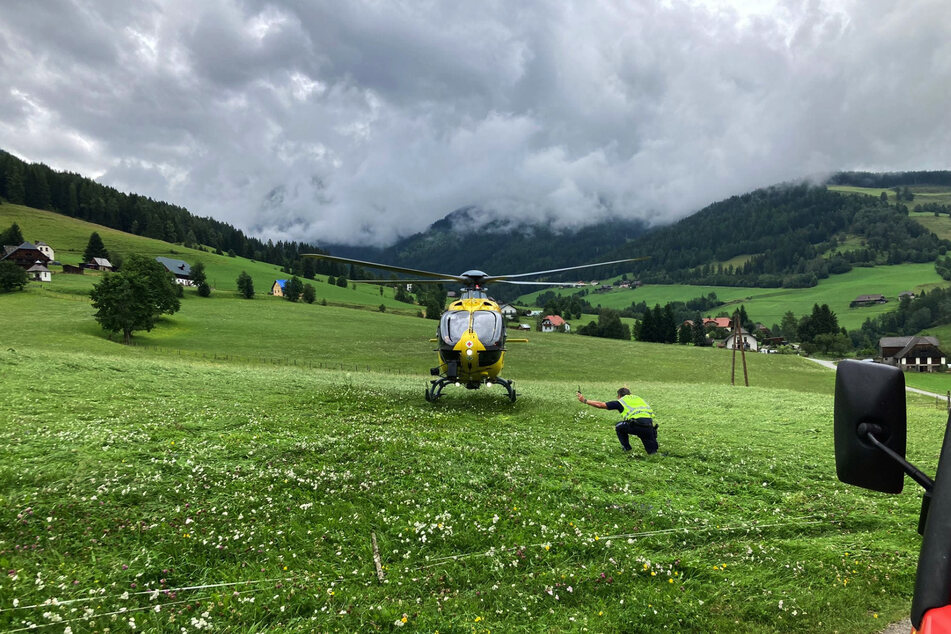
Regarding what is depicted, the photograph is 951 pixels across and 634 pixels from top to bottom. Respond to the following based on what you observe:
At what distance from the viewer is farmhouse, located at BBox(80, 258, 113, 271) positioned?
114 meters

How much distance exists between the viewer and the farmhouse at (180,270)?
11088 cm

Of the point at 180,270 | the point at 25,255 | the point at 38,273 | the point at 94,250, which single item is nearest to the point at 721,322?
the point at 180,270

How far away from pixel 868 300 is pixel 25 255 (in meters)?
242

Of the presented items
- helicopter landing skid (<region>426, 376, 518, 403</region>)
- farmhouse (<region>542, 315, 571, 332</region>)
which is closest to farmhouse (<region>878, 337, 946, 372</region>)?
farmhouse (<region>542, 315, 571, 332</region>)

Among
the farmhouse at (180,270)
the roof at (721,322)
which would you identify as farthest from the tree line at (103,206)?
the roof at (721,322)

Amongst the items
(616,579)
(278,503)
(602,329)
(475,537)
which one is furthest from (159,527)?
(602,329)

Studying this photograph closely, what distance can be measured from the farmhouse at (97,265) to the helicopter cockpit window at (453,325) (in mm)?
132824

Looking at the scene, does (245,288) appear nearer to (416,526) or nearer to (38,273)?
(38,273)

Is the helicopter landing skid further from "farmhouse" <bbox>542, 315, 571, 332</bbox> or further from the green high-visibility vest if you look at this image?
"farmhouse" <bbox>542, 315, 571, 332</bbox>

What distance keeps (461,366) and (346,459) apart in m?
8.08

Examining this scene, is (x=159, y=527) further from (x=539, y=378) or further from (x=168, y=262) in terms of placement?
(x=168, y=262)

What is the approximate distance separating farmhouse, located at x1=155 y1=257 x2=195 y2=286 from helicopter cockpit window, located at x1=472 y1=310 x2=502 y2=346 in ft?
369

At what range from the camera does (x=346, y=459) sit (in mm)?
10898

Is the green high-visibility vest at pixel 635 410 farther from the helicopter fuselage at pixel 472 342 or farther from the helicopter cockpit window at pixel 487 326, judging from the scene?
the helicopter cockpit window at pixel 487 326
